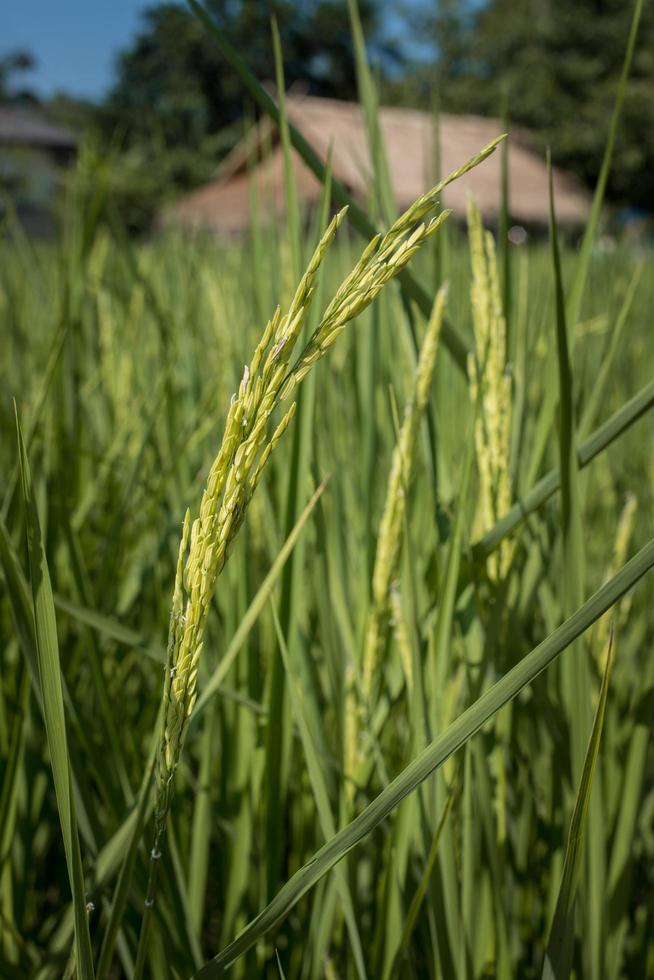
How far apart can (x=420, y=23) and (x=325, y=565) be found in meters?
37.6

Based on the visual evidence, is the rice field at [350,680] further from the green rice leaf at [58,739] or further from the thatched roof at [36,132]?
the thatched roof at [36,132]

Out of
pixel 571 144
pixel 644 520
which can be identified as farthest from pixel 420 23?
pixel 644 520

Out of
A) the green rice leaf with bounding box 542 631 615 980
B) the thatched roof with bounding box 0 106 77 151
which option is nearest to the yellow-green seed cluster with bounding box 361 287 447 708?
the green rice leaf with bounding box 542 631 615 980

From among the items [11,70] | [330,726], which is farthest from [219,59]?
[330,726]

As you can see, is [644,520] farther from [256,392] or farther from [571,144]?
[571,144]

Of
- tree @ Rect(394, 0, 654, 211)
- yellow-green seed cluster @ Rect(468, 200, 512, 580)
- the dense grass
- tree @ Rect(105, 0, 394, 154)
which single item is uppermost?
tree @ Rect(105, 0, 394, 154)

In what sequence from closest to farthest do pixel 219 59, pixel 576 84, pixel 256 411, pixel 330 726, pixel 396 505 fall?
1. pixel 256 411
2. pixel 396 505
3. pixel 330 726
4. pixel 576 84
5. pixel 219 59

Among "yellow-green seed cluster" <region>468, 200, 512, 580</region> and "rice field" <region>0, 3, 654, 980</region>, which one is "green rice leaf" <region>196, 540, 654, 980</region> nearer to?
"rice field" <region>0, 3, 654, 980</region>

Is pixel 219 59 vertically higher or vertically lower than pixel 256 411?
higher

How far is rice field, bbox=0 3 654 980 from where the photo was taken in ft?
0.92

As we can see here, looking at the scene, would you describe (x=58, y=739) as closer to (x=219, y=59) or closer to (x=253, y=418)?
(x=253, y=418)

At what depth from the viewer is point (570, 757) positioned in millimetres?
536

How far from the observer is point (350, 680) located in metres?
0.49

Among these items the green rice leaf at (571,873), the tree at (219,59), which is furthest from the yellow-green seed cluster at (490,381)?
the tree at (219,59)
